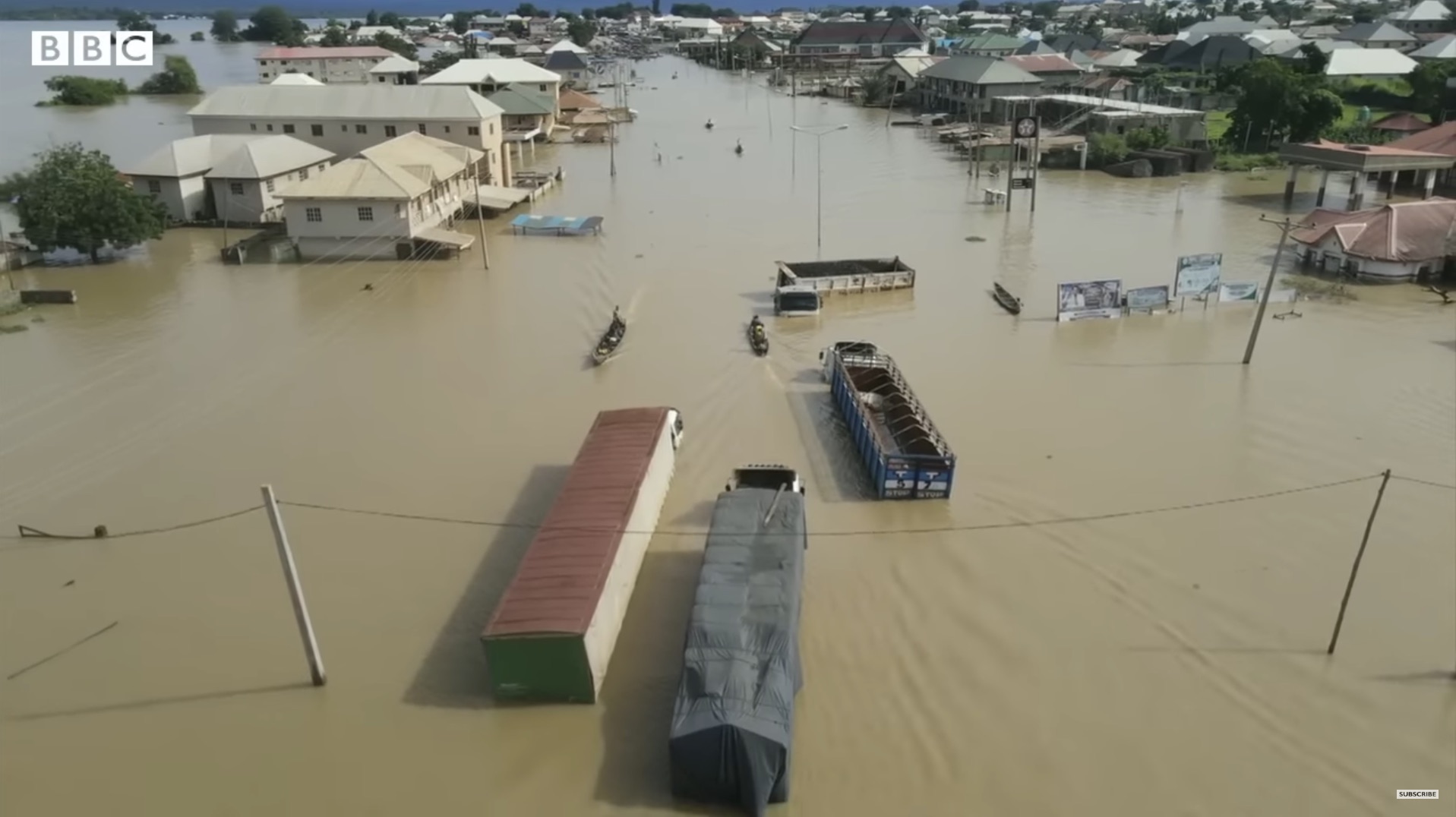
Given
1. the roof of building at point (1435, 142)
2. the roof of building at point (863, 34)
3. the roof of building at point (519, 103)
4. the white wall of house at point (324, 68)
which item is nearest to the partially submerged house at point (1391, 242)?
the roof of building at point (1435, 142)

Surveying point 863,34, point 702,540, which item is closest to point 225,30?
point 863,34

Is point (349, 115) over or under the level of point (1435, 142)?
over

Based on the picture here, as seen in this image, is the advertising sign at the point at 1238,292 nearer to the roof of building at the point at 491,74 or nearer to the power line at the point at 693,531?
the power line at the point at 693,531

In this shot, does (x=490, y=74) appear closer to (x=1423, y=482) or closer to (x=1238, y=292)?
(x=1238, y=292)

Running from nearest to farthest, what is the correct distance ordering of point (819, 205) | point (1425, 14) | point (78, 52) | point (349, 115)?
1. point (819, 205)
2. point (349, 115)
3. point (78, 52)
4. point (1425, 14)

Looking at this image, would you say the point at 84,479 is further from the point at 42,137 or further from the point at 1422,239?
the point at 42,137
